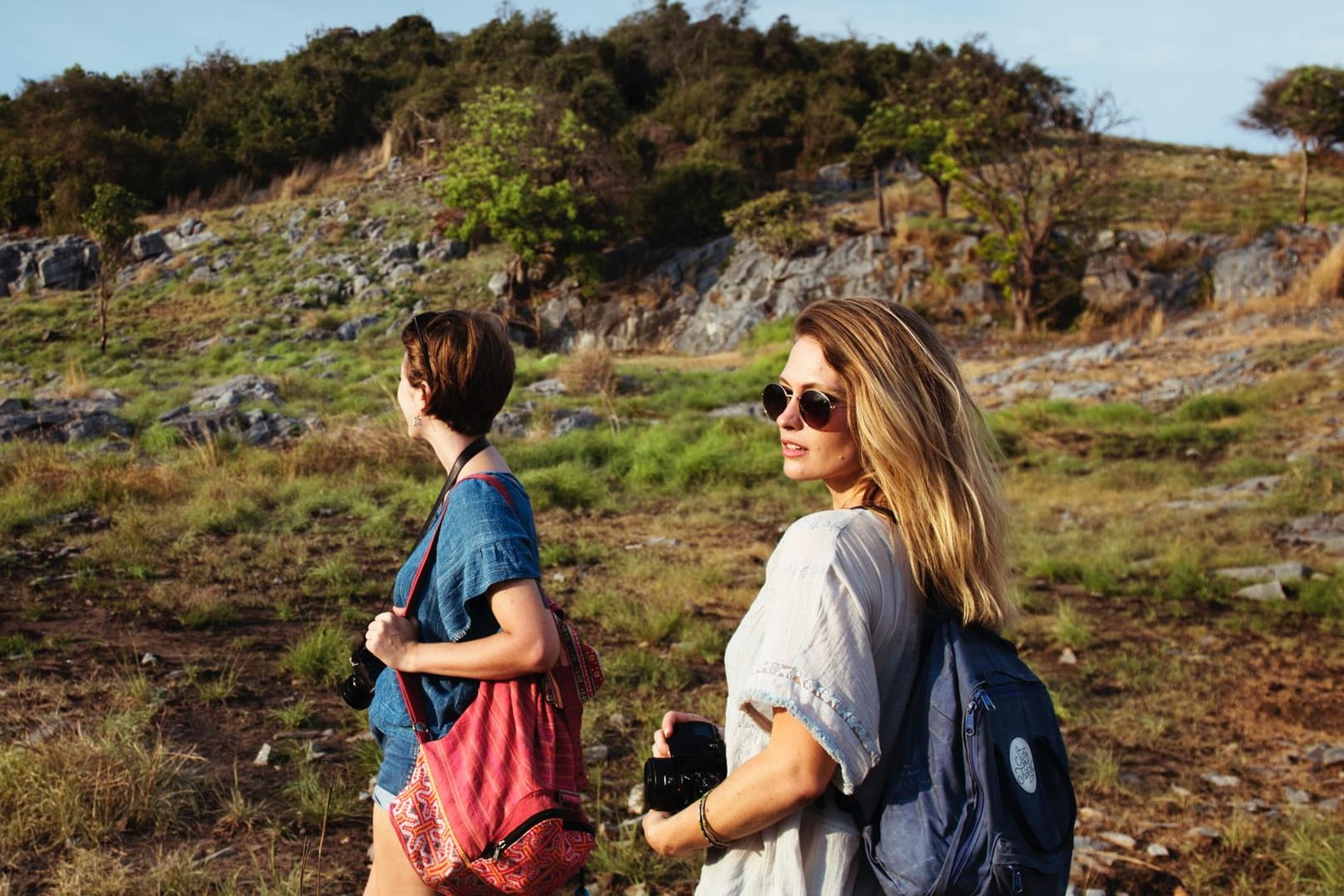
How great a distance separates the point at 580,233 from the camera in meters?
25.4

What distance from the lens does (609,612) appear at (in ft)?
18.4

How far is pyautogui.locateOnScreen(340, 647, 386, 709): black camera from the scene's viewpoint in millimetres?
1949

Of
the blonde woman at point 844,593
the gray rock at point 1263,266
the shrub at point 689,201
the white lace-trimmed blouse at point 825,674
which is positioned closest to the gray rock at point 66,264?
the shrub at point 689,201

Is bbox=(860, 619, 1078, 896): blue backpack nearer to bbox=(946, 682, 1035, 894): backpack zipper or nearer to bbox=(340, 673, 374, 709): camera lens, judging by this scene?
bbox=(946, 682, 1035, 894): backpack zipper

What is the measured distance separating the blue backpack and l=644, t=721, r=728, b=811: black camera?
0.91 ft

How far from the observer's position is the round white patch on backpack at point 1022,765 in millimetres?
1235

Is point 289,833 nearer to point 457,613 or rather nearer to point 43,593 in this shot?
point 457,613

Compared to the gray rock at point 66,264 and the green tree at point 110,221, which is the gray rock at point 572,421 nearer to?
the green tree at point 110,221

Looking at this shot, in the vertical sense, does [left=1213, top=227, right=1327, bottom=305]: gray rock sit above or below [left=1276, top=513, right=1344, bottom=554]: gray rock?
above

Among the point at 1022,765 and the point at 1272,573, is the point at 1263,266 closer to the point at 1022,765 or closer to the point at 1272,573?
the point at 1272,573

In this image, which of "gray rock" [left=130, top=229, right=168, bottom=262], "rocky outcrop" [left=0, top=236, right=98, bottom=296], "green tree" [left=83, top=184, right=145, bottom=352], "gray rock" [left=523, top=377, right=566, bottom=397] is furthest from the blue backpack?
"gray rock" [left=130, top=229, right=168, bottom=262]

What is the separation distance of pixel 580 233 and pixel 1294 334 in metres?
15.7

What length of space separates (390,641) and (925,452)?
980 millimetres

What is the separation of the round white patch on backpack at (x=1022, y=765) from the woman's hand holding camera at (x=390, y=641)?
1032mm
